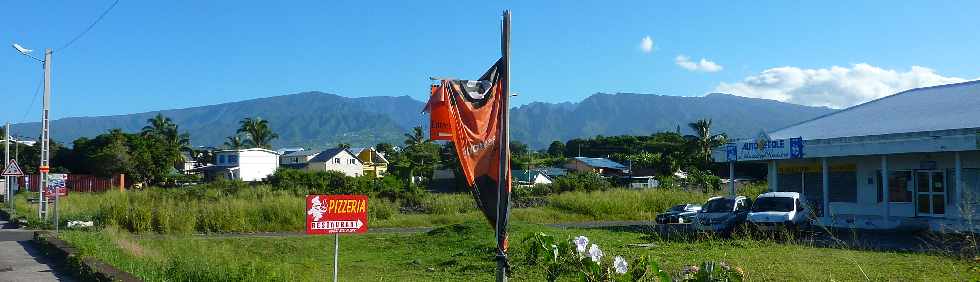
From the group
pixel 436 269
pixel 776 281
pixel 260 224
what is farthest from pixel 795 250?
pixel 260 224

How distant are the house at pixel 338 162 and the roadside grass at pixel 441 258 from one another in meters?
77.3

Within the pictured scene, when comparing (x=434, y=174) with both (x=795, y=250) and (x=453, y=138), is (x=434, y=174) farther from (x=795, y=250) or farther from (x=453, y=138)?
(x=453, y=138)

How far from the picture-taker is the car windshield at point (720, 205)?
2570cm

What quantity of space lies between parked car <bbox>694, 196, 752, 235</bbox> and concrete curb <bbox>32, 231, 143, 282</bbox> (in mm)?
16830

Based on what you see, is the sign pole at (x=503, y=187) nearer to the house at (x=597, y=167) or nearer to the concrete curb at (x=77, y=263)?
the concrete curb at (x=77, y=263)

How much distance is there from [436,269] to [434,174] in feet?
225

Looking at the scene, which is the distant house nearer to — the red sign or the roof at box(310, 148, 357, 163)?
the roof at box(310, 148, 357, 163)

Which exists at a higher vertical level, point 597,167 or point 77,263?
point 597,167

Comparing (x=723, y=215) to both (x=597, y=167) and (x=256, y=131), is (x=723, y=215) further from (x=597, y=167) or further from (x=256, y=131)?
(x=256, y=131)

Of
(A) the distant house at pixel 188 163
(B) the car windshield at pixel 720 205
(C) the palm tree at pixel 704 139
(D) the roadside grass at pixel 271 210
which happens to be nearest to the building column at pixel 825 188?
(B) the car windshield at pixel 720 205

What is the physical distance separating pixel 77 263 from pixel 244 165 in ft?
278

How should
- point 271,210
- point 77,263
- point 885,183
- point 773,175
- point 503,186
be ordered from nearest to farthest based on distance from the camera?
point 503,186 → point 77,263 → point 885,183 → point 773,175 → point 271,210

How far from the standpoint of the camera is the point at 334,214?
9.03 m

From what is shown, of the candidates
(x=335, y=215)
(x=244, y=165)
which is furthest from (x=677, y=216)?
(x=244, y=165)
